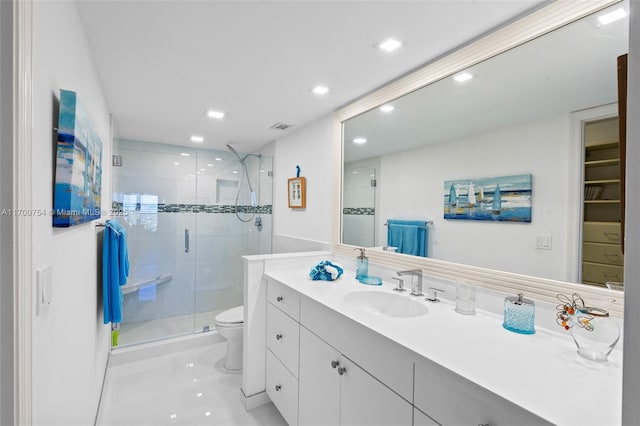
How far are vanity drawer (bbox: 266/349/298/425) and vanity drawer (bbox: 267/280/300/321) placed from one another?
372mm

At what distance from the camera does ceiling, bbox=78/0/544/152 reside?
1316mm

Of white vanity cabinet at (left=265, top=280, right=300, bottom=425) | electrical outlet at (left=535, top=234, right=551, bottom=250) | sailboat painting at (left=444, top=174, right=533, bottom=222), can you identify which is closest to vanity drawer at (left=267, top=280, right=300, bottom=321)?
white vanity cabinet at (left=265, top=280, right=300, bottom=425)

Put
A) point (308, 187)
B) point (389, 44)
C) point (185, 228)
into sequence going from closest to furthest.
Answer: point (389, 44) → point (308, 187) → point (185, 228)

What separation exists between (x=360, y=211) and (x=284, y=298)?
867mm

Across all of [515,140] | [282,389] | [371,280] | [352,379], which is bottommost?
[282,389]

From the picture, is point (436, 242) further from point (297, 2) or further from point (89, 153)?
point (89, 153)

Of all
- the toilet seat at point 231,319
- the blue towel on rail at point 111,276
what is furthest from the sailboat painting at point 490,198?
the blue towel on rail at point 111,276

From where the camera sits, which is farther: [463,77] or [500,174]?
[463,77]

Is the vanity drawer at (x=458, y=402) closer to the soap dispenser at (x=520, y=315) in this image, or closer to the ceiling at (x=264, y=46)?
the soap dispenser at (x=520, y=315)

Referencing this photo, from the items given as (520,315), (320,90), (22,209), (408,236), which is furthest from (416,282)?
(22,209)

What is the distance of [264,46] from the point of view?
1.60m

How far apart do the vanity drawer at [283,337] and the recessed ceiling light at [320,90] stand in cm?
154

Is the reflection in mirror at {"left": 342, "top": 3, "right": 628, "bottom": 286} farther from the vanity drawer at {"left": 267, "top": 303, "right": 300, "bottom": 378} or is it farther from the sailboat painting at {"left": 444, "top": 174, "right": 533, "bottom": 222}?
the vanity drawer at {"left": 267, "top": 303, "right": 300, "bottom": 378}

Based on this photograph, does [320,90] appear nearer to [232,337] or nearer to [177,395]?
[232,337]
